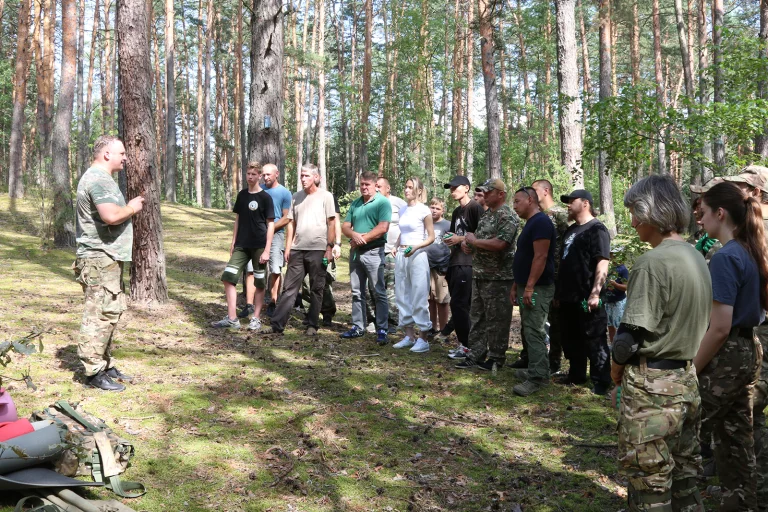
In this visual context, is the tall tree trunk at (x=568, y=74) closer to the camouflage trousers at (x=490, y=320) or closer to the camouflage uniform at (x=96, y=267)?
the camouflage trousers at (x=490, y=320)

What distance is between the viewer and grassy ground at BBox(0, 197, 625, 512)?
388cm

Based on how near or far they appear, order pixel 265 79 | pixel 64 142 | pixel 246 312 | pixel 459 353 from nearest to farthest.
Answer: pixel 459 353 < pixel 246 312 < pixel 265 79 < pixel 64 142

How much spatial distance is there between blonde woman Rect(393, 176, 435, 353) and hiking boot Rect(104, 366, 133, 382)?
329cm

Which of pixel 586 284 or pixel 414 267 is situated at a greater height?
pixel 414 267

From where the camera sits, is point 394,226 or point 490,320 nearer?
point 490,320

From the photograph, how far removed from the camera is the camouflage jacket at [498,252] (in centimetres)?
638

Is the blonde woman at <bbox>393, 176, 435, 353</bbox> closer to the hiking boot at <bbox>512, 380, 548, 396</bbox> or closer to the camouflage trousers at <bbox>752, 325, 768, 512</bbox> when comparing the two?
the hiking boot at <bbox>512, 380, 548, 396</bbox>

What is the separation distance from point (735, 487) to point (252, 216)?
6168 millimetres

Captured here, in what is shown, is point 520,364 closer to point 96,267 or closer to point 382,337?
point 382,337

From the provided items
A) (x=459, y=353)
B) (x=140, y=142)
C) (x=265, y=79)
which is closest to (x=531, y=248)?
(x=459, y=353)

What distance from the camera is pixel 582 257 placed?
19.6ft

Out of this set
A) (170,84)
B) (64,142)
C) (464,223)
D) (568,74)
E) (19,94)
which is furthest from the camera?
(170,84)

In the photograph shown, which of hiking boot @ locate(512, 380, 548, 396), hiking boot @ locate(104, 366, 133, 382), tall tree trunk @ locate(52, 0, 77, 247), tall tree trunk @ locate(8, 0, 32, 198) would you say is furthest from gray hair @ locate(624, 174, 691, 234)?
tall tree trunk @ locate(8, 0, 32, 198)

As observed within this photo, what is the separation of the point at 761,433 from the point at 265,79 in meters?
8.14
